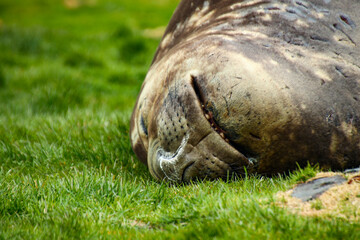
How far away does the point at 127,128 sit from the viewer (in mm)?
4051

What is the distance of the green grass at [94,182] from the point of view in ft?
6.92

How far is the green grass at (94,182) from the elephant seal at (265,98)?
157 millimetres

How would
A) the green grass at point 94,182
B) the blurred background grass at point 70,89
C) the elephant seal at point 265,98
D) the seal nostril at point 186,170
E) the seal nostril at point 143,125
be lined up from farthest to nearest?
the blurred background grass at point 70,89, the seal nostril at point 143,125, the seal nostril at point 186,170, the elephant seal at point 265,98, the green grass at point 94,182

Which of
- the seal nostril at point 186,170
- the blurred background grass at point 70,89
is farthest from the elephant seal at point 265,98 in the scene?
the blurred background grass at point 70,89

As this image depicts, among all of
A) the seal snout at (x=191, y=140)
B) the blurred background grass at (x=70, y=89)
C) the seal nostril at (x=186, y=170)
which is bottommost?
the blurred background grass at (x=70, y=89)

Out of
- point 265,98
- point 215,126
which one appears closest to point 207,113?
point 215,126

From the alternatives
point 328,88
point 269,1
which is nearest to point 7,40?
point 269,1

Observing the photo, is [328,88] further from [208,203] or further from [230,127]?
[208,203]

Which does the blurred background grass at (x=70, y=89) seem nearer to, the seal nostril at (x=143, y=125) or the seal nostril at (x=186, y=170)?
the seal nostril at (x=143, y=125)

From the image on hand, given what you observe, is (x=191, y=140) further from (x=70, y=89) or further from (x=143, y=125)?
(x=70, y=89)

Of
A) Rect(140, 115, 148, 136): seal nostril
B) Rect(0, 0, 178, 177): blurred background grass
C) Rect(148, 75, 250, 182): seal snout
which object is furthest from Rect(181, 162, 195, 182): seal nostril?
Rect(0, 0, 178, 177): blurred background grass

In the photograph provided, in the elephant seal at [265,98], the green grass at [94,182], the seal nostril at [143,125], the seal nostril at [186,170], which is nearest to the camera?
the green grass at [94,182]

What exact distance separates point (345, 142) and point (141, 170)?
145 cm

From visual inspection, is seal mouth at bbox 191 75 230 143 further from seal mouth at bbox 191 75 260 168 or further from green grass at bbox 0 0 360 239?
green grass at bbox 0 0 360 239
